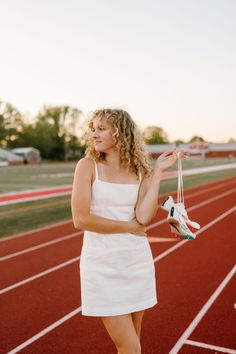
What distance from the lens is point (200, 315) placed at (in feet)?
14.4

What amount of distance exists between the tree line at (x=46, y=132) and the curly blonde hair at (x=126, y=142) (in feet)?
264

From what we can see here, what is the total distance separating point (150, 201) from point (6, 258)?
516cm

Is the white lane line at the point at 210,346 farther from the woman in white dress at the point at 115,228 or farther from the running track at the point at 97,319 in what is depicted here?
the woman in white dress at the point at 115,228

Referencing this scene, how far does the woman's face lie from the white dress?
22cm

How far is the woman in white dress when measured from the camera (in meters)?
2.14

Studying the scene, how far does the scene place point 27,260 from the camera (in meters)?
6.58

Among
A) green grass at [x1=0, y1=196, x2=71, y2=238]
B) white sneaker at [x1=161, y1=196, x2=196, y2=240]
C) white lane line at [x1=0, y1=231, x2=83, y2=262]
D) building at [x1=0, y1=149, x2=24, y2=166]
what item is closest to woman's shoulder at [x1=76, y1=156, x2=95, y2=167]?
white sneaker at [x1=161, y1=196, x2=196, y2=240]

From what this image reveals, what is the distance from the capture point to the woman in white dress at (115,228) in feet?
7.02

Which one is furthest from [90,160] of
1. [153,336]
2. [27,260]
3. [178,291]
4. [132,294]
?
[27,260]

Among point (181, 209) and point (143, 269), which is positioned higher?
point (181, 209)

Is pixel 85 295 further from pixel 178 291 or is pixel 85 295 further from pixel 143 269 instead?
pixel 178 291

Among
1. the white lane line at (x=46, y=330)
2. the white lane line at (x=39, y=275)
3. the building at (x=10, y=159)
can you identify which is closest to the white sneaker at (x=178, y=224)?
the white lane line at (x=46, y=330)

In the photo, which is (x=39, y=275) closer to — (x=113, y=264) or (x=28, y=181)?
(x=113, y=264)

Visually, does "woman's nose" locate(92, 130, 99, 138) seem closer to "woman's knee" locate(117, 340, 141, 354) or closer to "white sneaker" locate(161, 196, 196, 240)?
"white sneaker" locate(161, 196, 196, 240)
